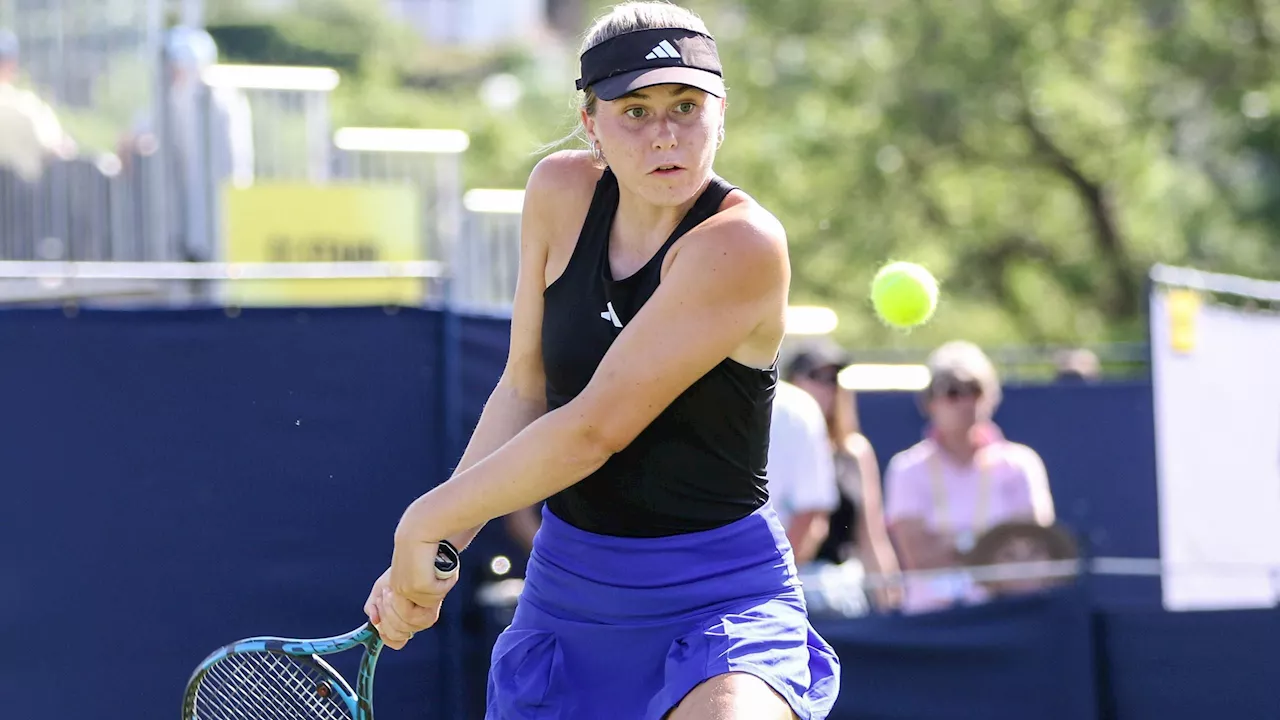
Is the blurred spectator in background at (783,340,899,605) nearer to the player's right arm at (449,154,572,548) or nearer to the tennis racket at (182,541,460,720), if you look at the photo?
the tennis racket at (182,541,460,720)

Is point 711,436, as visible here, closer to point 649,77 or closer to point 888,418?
point 649,77

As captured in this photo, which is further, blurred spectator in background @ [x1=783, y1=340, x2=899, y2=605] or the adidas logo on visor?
blurred spectator in background @ [x1=783, y1=340, x2=899, y2=605]

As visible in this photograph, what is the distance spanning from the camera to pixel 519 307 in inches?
127

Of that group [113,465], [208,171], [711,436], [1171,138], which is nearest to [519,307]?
[711,436]

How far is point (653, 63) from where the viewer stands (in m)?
2.84

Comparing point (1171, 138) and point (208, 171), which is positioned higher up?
point (1171, 138)

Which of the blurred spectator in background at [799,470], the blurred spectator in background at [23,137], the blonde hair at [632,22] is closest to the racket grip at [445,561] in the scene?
the blonde hair at [632,22]

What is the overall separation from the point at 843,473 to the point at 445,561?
4.82m

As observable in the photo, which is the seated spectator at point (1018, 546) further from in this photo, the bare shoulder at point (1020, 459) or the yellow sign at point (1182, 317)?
the yellow sign at point (1182, 317)

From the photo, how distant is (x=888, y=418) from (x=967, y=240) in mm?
12175

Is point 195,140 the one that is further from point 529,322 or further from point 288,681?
point 529,322

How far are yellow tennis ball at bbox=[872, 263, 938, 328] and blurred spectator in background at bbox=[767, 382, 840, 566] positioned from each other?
1970mm

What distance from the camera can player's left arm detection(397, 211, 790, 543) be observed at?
2.78 meters

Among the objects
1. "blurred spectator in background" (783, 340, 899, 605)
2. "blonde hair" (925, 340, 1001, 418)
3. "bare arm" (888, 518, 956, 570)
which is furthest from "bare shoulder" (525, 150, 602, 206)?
"bare arm" (888, 518, 956, 570)
